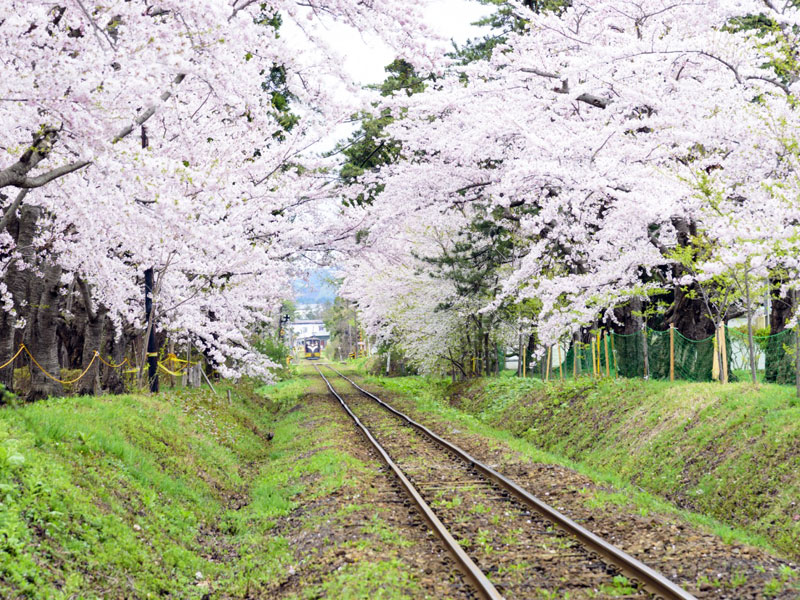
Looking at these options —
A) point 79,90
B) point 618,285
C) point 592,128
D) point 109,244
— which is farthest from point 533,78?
point 79,90

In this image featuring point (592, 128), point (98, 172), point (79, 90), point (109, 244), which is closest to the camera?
point (79, 90)

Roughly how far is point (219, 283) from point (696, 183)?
11418 mm

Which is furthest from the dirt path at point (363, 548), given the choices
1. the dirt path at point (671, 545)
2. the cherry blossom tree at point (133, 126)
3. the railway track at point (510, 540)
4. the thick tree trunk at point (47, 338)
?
the thick tree trunk at point (47, 338)

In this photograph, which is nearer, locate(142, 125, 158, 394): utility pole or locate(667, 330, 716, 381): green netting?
locate(142, 125, 158, 394): utility pole

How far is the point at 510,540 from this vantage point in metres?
8.28

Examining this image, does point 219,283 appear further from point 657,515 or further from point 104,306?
point 657,515

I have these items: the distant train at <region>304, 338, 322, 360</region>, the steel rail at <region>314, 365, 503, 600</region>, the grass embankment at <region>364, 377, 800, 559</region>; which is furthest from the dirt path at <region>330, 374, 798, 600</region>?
the distant train at <region>304, 338, 322, 360</region>

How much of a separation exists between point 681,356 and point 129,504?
1295cm

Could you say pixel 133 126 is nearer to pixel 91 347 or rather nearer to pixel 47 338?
pixel 47 338

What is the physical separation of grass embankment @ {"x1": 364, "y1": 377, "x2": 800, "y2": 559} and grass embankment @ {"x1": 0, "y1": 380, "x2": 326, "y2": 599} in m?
5.29

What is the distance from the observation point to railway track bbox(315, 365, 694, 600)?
660 cm

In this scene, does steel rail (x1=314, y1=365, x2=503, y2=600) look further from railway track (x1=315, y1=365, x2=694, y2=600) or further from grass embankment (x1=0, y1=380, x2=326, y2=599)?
grass embankment (x1=0, y1=380, x2=326, y2=599)

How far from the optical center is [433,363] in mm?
32156

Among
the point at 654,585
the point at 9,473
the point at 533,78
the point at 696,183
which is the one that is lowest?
the point at 654,585
